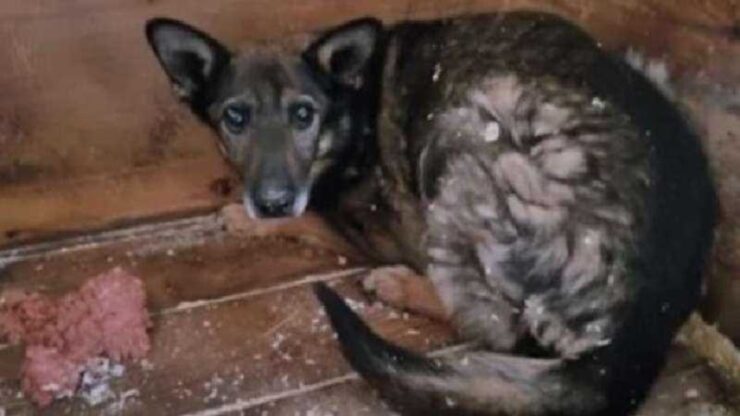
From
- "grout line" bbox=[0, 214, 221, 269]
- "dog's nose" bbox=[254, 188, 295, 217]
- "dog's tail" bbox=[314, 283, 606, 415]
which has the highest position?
"dog's nose" bbox=[254, 188, 295, 217]

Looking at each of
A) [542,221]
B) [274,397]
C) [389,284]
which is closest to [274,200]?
[389,284]

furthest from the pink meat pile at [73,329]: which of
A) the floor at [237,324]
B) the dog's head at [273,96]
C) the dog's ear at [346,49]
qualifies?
the dog's ear at [346,49]

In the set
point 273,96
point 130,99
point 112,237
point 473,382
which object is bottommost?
point 112,237

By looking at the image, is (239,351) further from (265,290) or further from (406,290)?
(406,290)

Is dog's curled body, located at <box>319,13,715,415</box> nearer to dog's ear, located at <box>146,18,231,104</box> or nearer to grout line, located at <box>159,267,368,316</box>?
grout line, located at <box>159,267,368,316</box>

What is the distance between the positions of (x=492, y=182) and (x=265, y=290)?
543mm

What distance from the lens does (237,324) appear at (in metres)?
2.82

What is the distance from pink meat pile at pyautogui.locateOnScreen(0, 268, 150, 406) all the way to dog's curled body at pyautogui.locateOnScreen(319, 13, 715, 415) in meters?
0.44

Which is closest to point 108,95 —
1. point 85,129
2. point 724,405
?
point 85,129

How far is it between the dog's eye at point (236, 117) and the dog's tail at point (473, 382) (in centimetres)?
55

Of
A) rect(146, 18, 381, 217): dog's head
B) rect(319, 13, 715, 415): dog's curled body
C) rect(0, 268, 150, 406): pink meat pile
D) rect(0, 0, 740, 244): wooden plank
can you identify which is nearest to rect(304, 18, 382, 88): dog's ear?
rect(146, 18, 381, 217): dog's head

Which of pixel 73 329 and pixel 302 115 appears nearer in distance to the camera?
pixel 73 329

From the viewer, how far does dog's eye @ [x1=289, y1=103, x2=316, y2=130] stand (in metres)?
2.83

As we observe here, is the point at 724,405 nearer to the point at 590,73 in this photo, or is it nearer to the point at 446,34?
the point at 590,73
